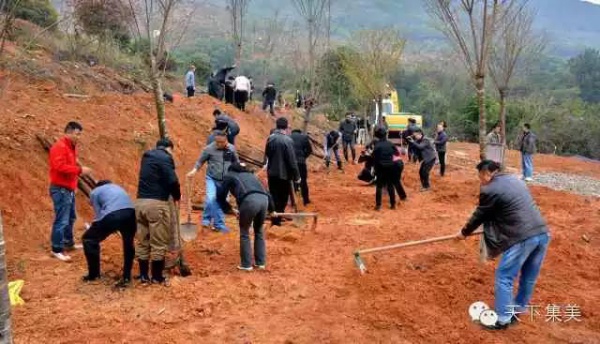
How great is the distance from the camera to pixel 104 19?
1769 centimetres

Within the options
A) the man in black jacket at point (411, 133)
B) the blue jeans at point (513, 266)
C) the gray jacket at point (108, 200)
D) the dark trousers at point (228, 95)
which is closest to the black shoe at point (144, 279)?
the gray jacket at point (108, 200)

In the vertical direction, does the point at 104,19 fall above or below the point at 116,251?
above

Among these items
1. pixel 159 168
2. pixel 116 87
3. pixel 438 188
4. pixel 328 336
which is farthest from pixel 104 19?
pixel 328 336

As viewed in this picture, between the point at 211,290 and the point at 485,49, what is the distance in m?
4.55

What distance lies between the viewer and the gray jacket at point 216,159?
25.2 feet

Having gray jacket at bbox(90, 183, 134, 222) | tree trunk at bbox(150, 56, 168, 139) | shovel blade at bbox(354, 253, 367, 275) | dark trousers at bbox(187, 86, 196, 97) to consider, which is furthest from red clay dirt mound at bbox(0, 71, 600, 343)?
dark trousers at bbox(187, 86, 196, 97)

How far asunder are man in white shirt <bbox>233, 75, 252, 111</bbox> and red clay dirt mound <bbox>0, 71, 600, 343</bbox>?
24.5 feet

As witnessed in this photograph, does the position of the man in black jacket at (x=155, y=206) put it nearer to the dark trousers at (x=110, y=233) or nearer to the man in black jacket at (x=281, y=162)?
the dark trousers at (x=110, y=233)

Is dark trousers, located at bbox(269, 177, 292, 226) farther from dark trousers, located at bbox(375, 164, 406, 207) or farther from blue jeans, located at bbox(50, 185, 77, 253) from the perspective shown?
blue jeans, located at bbox(50, 185, 77, 253)

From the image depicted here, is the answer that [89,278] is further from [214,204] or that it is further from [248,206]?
[214,204]

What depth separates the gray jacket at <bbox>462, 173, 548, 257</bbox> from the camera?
5.06 meters

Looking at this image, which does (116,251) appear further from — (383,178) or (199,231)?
(383,178)

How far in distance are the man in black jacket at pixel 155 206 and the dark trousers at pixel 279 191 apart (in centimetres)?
291

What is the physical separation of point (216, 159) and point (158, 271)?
2.46 metres
